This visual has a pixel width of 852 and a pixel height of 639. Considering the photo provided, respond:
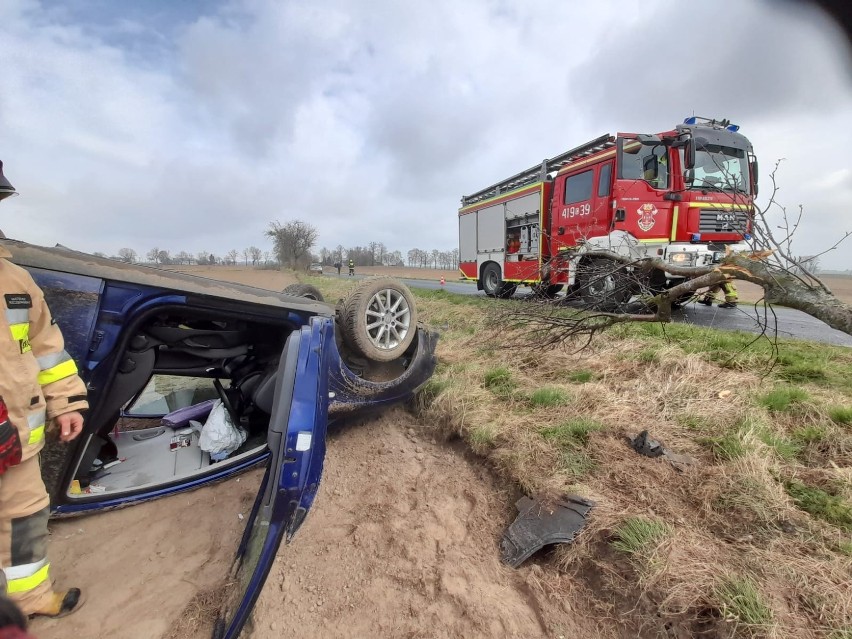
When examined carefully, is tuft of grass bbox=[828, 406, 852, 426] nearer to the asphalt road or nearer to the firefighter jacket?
the asphalt road

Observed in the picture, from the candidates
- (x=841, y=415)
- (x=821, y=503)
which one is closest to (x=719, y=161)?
(x=841, y=415)

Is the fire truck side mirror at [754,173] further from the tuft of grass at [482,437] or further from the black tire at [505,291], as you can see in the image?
the tuft of grass at [482,437]

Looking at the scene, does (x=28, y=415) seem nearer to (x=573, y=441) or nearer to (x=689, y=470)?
(x=573, y=441)

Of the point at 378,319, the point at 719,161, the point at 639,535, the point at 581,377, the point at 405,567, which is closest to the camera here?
the point at 639,535

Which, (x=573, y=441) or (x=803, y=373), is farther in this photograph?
(x=803, y=373)

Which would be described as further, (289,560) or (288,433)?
(289,560)

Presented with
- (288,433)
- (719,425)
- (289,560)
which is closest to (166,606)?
(289,560)

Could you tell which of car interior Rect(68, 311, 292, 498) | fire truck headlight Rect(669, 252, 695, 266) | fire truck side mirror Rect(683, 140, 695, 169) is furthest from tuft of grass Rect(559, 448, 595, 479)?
fire truck side mirror Rect(683, 140, 695, 169)

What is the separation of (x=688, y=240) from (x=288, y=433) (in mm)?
6707

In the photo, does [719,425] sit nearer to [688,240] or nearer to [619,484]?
[619,484]

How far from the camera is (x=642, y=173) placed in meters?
6.50

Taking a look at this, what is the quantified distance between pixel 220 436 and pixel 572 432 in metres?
2.41

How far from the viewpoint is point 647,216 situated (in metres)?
6.38

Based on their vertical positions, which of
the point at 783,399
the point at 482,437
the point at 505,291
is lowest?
the point at 482,437
